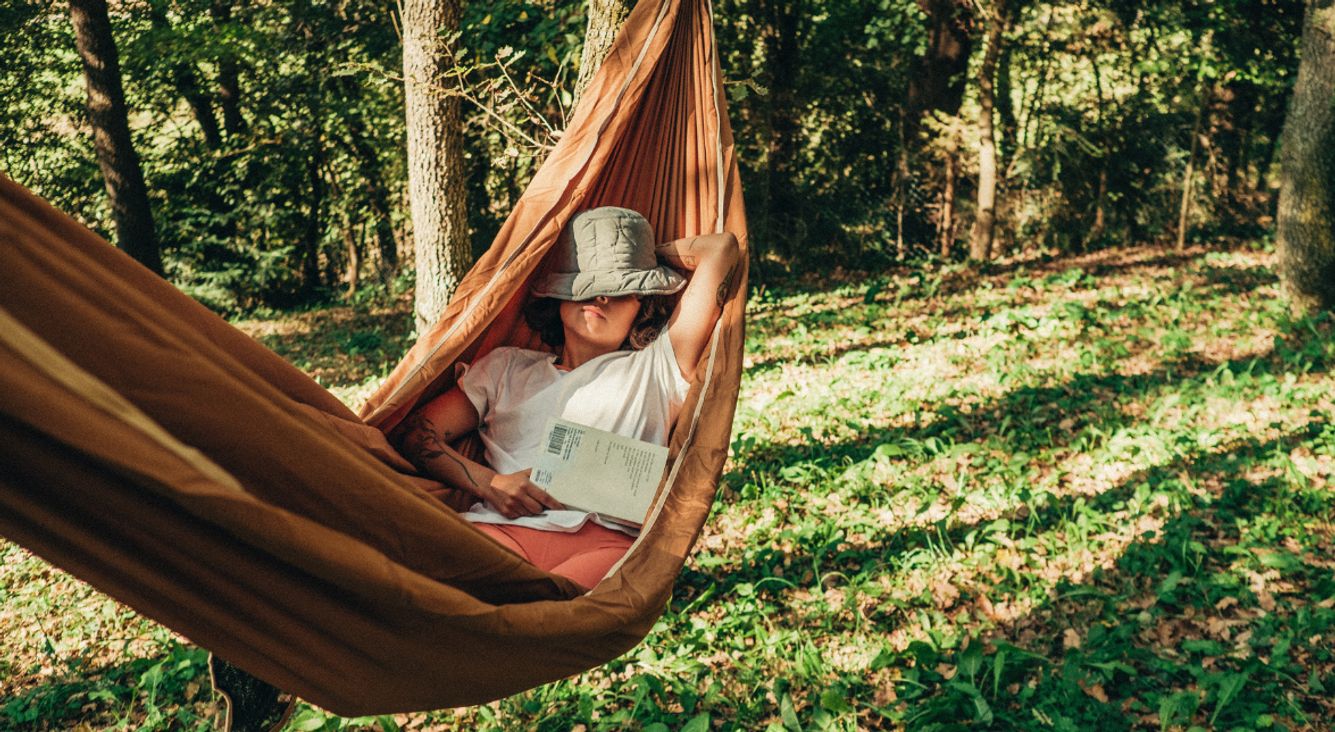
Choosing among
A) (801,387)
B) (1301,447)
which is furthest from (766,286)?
(1301,447)

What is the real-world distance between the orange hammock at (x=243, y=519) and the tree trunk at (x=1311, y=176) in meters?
4.82

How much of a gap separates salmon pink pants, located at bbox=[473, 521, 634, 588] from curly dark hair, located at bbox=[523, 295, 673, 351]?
0.61m

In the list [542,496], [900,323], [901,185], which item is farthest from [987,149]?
[542,496]

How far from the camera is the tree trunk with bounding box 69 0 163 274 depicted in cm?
595

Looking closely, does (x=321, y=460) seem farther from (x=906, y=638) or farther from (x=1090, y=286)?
(x=1090, y=286)

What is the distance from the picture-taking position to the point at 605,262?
2.47 meters

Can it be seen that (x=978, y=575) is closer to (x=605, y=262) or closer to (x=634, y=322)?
(x=634, y=322)

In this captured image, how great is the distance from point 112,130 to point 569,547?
6072 millimetres

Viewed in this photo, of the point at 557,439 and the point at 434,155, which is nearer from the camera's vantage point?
the point at 557,439

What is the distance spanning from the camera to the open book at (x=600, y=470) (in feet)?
7.02

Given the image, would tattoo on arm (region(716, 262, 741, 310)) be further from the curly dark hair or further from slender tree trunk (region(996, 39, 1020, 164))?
slender tree trunk (region(996, 39, 1020, 164))

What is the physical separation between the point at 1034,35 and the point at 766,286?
10.9 ft

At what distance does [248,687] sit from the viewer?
5.85ft

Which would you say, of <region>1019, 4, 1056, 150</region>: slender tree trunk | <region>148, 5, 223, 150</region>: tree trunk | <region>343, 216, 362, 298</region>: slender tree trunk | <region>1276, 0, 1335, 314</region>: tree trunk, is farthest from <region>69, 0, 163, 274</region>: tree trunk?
<region>1276, 0, 1335, 314</region>: tree trunk
